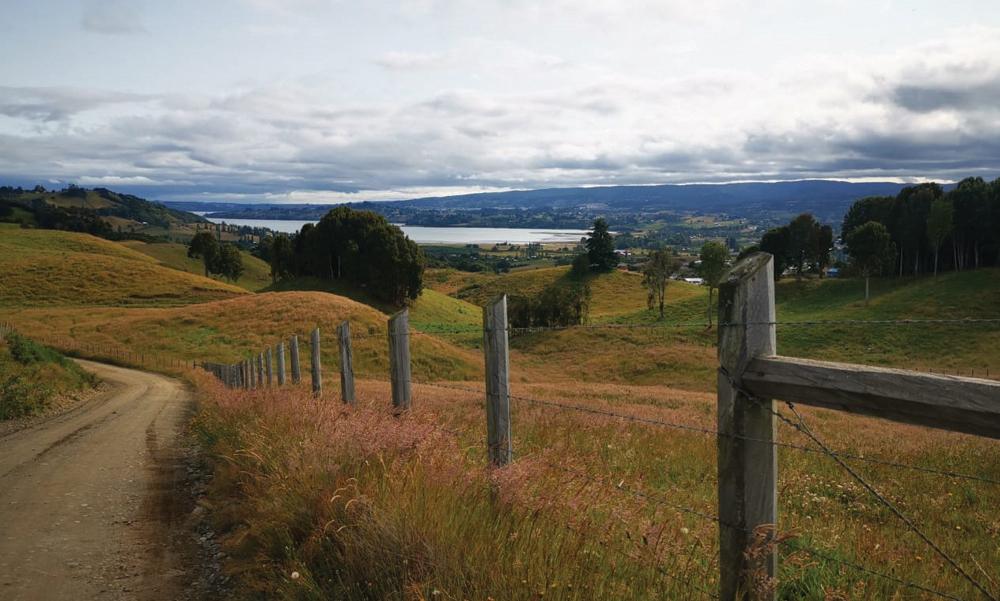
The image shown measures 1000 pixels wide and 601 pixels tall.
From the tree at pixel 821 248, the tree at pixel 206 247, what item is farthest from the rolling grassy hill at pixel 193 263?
the tree at pixel 821 248

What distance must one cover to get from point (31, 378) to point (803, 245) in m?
88.2

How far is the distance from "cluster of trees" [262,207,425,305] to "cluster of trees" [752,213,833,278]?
44656 millimetres

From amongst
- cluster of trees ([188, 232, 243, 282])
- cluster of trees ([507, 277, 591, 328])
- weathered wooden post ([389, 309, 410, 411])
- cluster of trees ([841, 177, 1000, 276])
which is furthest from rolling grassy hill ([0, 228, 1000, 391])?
Result: weathered wooden post ([389, 309, 410, 411])

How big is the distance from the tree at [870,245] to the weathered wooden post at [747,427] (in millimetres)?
84224

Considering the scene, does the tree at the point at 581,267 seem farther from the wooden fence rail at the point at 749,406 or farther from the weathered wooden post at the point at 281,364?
the wooden fence rail at the point at 749,406

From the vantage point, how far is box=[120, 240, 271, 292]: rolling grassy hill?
139m

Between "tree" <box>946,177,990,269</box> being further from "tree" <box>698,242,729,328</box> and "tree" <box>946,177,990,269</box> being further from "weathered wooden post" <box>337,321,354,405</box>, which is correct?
"weathered wooden post" <box>337,321,354,405</box>

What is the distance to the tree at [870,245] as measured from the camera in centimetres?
7856

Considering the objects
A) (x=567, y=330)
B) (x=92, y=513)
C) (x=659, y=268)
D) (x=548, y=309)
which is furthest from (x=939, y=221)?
(x=92, y=513)

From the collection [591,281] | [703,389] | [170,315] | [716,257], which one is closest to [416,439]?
[703,389]

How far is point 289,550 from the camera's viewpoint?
4938mm

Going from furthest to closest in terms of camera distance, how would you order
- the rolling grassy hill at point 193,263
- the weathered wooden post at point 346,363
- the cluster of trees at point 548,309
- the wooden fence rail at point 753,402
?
the rolling grassy hill at point 193,263 → the cluster of trees at point 548,309 → the weathered wooden post at point 346,363 → the wooden fence rail at point 753,402

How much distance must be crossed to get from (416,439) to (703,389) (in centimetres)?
3889

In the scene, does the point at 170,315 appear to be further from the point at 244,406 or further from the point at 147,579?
the point at 147,579
